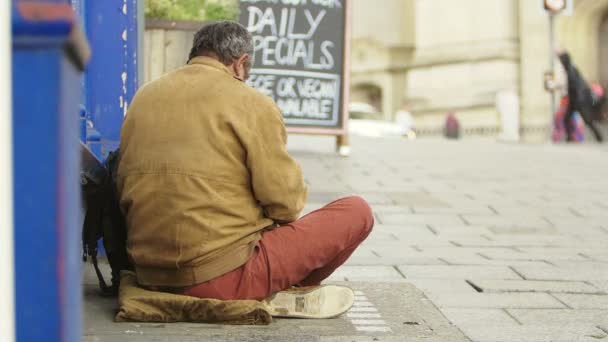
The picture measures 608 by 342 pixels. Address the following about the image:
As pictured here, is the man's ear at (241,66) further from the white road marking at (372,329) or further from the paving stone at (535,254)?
the paving stone at (535,254)

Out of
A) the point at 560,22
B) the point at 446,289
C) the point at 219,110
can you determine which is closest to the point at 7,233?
the point at 219,110

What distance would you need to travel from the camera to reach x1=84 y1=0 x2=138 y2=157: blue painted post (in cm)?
508

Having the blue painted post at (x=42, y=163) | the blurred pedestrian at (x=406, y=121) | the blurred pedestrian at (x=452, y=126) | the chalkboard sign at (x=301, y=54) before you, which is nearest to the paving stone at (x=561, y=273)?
the blue painted post at (x=42, y=163)

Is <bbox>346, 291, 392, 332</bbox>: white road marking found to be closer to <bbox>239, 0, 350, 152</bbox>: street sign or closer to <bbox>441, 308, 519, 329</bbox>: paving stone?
<bbox>441, 308, 519, 329</bbox>: paving stone

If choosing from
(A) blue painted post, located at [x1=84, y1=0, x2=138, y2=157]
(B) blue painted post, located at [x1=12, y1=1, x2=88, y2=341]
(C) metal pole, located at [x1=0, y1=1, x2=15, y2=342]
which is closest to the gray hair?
(A) blue painted post, located at [x1=84, y1=0, x2=138, y2=157]

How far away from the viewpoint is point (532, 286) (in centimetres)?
507

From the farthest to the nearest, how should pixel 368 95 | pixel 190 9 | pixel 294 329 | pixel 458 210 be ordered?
1. pixel 368 95
2. pixel 458 210
3. pixel 190 9
4. pixel 294 329

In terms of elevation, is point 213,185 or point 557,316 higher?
point 213,185

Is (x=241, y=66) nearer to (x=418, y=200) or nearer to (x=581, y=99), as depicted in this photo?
(x=418, y=200)

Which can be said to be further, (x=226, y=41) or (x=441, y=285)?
(x=441, y=285)

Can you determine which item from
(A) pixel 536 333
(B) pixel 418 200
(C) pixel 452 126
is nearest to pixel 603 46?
(C) pixel 452 126

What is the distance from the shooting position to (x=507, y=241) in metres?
6.74

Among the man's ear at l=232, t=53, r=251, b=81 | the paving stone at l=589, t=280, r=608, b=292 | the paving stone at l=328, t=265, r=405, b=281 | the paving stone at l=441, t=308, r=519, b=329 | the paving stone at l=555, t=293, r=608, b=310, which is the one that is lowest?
the paving stone at l=589, t=280, r=608, b=292

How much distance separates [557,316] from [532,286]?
70cm
